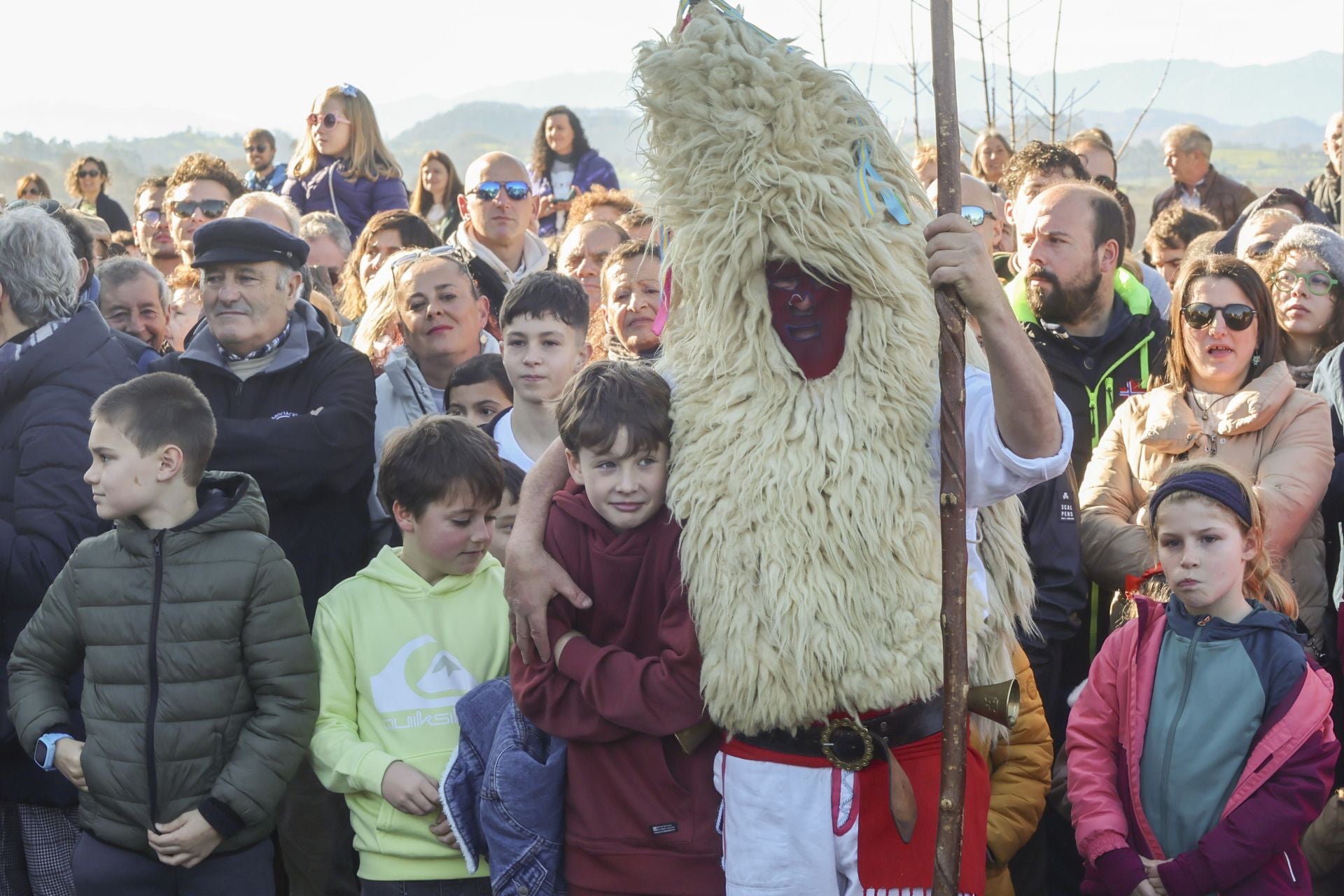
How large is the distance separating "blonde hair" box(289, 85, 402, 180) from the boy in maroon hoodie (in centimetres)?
542

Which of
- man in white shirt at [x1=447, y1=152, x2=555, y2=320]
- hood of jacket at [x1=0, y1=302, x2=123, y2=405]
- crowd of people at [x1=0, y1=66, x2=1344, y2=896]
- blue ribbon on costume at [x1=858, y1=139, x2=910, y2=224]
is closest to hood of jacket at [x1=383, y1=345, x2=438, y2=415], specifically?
crowd of people at [x1=0, y1=66, x2=1344, y2=896]

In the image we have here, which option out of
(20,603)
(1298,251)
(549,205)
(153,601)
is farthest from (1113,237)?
(549,205)

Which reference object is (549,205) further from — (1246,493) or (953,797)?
(953,797)

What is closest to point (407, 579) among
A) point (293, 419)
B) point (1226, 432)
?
point (293, 419)

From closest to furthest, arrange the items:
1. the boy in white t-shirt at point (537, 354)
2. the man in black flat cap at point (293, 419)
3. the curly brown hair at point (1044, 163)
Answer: the man in black flat cap at point (293, 419) → the boy in white t-shirt at point (537, 354) → the curly brown hair at point (1044, 163)

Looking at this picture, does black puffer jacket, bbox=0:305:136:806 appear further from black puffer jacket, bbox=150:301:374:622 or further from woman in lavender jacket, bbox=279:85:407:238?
woman in lavender jacket, bbox=279:85:407:238

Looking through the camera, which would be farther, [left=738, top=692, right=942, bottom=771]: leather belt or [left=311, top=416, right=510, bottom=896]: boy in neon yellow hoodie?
[left=311, top=416, right=510, bottom=896]: boy in neon yellow hoodie

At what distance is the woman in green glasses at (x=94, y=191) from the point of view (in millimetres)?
9773

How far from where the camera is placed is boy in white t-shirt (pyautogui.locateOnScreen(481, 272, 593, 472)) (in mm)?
4027

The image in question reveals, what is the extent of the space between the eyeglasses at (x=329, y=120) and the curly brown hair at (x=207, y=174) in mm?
759

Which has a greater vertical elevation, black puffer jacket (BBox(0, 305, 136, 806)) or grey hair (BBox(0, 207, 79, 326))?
grey hair (BBox(0, 207, 79, 326))

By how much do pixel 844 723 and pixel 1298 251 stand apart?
3.15 m

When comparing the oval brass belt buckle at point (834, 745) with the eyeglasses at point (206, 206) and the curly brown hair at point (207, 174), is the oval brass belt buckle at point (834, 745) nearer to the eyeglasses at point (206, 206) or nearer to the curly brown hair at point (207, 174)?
the eyeglasses at point (206, 206)

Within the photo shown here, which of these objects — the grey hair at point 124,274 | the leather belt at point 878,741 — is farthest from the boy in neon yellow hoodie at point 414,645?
the grey hair at point 124,274
